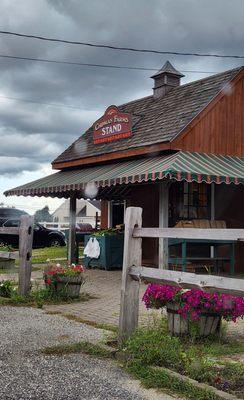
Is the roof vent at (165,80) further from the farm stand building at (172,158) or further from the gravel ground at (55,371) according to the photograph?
the gravel ground at (55,371)

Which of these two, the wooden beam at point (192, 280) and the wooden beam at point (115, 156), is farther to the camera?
the wooden beam at point (115, 156)

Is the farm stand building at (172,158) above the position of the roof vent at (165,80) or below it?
below

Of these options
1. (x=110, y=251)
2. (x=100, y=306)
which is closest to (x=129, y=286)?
(x=100, y=306)

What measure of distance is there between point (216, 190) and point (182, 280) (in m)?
10.1

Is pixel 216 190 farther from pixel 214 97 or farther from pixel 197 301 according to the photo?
pixel 197 301

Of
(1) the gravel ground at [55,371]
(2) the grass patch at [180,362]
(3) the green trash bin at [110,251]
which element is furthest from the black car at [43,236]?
(2) the grass patch at [180,362]

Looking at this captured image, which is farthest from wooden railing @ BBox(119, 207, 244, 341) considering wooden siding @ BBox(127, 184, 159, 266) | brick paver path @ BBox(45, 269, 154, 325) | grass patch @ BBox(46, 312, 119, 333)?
wooden siding @ BBox(127, 184, 159, 266)

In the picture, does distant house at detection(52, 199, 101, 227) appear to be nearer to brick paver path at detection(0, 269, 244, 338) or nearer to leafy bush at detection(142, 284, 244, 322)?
brick paver path at detection(0, 269, 244, 338)

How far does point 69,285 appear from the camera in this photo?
9367 mm

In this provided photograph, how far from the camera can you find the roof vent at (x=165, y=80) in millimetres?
17375

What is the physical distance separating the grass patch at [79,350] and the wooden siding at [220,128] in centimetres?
789

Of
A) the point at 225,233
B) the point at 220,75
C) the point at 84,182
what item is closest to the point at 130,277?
the point at 225,233

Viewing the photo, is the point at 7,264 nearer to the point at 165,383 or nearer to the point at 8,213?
the point at 165,383

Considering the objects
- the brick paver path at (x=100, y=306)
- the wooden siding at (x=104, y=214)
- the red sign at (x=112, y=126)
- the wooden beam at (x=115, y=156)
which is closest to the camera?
the brick paver path at (x=100, y=306)
